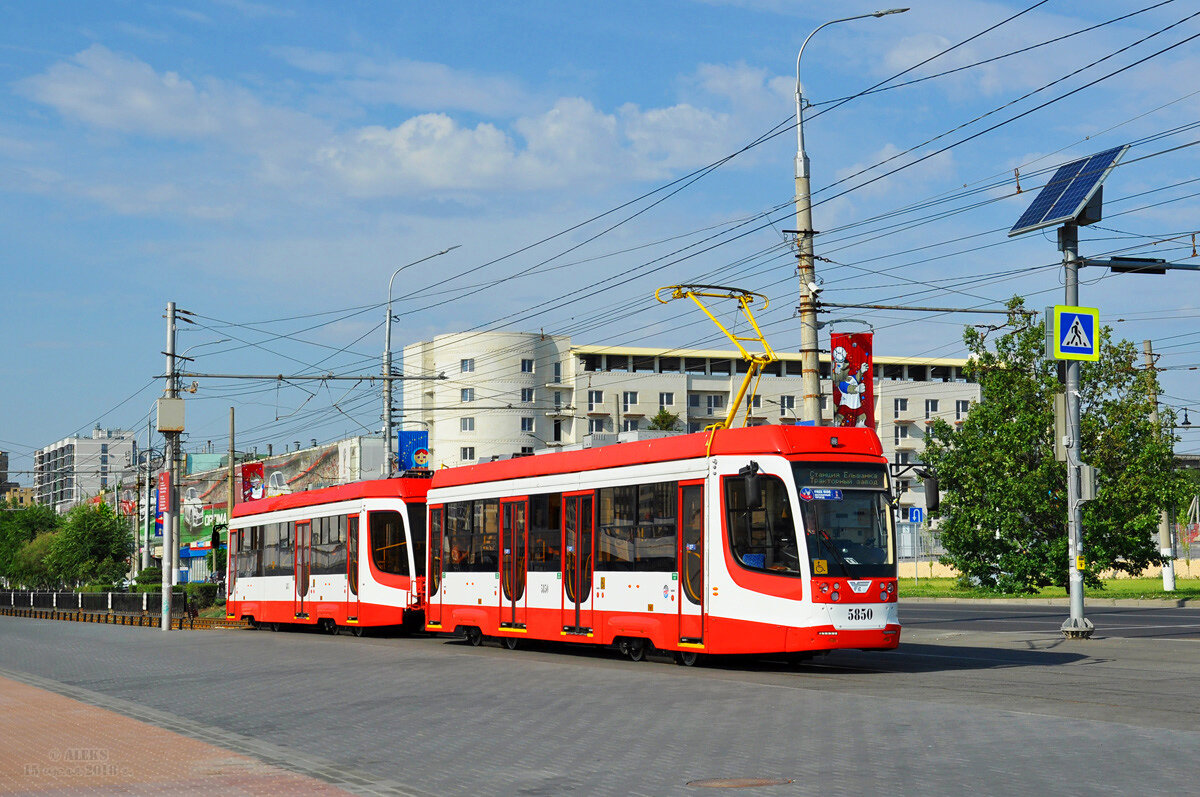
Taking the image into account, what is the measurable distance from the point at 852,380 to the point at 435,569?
861 cm

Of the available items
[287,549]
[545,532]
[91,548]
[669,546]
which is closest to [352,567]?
[287,549]

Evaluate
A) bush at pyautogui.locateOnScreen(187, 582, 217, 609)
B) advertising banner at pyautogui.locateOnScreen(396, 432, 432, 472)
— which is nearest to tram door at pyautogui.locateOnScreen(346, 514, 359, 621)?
advertising banner at pyautogui.locateOnScreen(396, 432, 432, 472)

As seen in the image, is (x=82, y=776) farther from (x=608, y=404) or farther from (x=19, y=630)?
(x=608, y=404)

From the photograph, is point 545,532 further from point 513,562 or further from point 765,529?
point 765,529

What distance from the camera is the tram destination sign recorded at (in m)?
18.1

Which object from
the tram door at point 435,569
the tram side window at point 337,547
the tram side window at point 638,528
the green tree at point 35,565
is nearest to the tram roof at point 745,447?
the tram side window at point 638,528

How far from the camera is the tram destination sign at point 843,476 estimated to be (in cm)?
1806

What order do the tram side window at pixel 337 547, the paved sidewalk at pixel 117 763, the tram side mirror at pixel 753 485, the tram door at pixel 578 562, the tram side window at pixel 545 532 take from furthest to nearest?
the tram side window at pixel 337 547 < the tram side window at pixel 545 532 < the tram door at pixel 578 562 < the tram side mirror at pixel 753 485 < the paved sidewalk at pixel 117 763

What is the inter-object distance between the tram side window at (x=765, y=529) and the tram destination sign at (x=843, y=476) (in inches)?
12.9

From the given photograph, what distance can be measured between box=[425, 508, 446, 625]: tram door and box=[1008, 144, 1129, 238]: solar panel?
39.8 ft

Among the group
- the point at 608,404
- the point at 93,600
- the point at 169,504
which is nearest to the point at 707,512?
the point at 169,504

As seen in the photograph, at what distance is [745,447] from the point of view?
60.9 feet

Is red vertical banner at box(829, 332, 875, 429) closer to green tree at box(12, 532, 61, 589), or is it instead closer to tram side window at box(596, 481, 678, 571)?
tram side window at box(596, 481, 678, 571)

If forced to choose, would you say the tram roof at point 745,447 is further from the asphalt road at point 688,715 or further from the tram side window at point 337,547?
the tram side window at point 337,547
